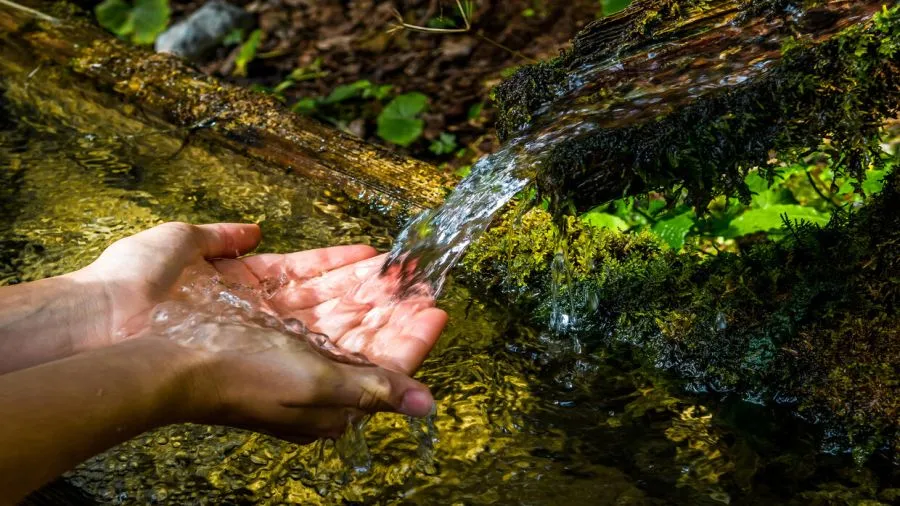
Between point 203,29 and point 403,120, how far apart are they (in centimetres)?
243

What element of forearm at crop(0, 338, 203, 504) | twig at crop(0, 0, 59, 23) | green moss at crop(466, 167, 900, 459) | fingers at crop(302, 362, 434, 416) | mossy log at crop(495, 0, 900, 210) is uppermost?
mossy log at crop(495, 0, 900, 210)

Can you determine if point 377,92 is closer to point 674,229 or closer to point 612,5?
point 612,5

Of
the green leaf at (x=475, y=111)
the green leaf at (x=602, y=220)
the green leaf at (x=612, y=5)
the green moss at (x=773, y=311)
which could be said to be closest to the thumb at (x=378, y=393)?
the green moss at (x=773, y=311)

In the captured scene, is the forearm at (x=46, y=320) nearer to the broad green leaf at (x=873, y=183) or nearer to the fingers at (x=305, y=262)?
the fingers at (x=305, y=262)

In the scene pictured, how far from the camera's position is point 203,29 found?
6.55 m

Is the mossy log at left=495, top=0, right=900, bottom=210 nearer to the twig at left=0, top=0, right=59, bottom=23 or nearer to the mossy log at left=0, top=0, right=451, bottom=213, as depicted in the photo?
the mossy log at left=0, top=0, right=451, bottom=213

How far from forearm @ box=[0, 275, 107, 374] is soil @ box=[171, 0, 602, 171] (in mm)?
3044

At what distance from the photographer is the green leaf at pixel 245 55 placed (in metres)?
6.31

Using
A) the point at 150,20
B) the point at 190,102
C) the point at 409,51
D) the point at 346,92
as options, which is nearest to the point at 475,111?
the point at 346,92

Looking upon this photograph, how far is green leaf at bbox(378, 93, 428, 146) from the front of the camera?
4988mm

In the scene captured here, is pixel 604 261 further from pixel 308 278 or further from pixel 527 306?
pixel 308 278

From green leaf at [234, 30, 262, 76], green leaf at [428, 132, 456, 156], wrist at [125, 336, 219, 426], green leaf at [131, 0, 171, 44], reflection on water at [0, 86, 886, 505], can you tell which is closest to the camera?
wrist at [125, 336, 219, 426]

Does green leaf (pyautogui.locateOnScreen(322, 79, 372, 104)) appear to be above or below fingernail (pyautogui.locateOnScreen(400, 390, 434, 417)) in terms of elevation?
above

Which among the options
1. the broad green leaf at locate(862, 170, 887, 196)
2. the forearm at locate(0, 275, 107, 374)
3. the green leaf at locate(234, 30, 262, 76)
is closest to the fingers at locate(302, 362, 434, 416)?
the forearm at locate(0, 275, 107, 374)
